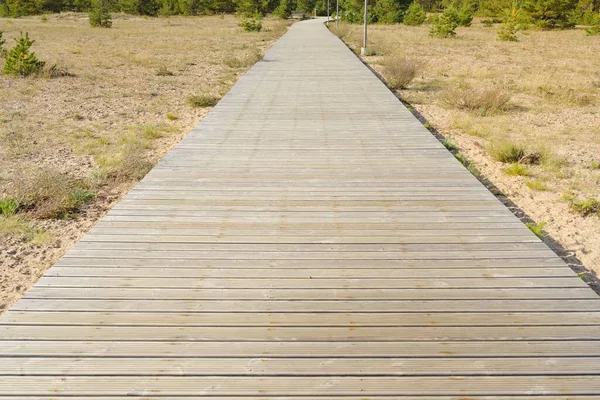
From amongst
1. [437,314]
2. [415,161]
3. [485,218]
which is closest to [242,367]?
[437,314]

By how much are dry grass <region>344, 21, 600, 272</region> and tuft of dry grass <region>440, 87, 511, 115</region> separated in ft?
0.08

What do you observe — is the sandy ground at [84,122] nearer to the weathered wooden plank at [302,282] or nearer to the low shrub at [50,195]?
the low shrub at [50,195]

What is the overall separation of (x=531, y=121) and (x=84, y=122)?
9698 mm

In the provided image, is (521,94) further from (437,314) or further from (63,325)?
(63,325)

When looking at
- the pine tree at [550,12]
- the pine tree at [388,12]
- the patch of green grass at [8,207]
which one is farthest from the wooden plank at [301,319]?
the pine tree at [388,12]

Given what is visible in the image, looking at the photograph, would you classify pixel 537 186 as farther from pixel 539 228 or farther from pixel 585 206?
pixel 539 228

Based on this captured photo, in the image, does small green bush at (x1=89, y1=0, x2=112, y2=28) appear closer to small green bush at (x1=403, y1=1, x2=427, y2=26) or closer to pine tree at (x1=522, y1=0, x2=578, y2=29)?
small green bush at (x1=403, y1=1, x2=427, y2=26)

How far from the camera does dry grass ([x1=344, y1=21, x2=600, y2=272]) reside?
19.3 ft

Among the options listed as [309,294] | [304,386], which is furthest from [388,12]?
[304,386]

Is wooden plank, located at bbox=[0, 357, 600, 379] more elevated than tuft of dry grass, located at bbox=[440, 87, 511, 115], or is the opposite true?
tuft of dry grass, located at bbox=[440, 87, 511, 115]

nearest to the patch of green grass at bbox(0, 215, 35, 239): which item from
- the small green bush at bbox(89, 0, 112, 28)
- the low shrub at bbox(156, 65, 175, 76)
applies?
the low shrub at bbox(156, 65, 175, 76)

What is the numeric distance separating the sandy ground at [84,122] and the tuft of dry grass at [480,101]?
607cm

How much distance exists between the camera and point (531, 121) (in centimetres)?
1059

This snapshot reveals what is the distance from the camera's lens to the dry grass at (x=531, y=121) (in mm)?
5895
